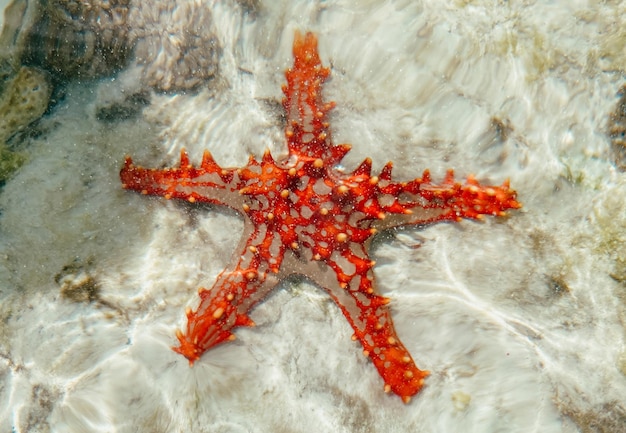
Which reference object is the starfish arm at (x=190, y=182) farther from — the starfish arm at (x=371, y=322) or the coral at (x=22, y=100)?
the coral at (x=22, y=100)

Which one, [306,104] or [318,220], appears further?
[306,104]

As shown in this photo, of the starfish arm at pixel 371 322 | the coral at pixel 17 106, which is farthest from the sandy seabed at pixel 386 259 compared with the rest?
the starfish arm at pixel 371 322

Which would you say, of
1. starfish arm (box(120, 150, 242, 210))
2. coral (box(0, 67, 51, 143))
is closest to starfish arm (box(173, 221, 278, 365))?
starfish arm (box(120, 150, 242, 210))

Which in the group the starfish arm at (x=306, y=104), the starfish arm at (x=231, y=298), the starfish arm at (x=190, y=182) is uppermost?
the starfish arm at (x=306, y=104)

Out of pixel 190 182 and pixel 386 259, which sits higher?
pixel 190 182

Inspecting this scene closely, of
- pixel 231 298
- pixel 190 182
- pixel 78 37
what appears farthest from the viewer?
pixel 78 37

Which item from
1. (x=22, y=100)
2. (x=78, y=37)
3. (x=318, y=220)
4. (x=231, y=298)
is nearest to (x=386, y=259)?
(x=318, y=220)

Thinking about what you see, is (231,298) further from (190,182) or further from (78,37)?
(78,37)

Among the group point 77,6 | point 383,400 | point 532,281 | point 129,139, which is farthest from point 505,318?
point 77,6
